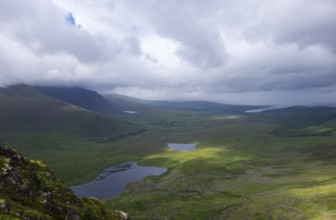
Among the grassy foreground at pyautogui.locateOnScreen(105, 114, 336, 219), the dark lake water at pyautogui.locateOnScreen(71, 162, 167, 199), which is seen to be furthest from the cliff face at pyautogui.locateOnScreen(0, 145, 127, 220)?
the dark lake water at pyautogui.locateOnScreen(71, 162, 167, 199)

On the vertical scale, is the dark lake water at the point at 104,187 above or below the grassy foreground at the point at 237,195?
below

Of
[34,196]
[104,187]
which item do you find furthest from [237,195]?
[34,196]

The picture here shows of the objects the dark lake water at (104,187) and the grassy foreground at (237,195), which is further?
the dark lake water at (104,187)

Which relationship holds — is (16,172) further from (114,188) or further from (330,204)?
(114,188)

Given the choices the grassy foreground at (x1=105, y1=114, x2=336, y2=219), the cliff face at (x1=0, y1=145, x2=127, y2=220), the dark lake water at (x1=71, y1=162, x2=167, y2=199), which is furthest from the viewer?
the dark lake water at (x1=71, y1=162, x2=167, y2=199)

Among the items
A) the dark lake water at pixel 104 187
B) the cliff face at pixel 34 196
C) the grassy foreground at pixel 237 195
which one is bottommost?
the dark lake water at pixel 104 187

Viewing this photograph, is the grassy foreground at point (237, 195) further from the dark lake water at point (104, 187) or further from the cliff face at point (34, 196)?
the cliff face at point (34, 196)

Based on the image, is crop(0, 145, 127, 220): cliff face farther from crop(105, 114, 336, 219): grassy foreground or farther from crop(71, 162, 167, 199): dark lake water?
crop(71, 162, 167, 199): dark lake water

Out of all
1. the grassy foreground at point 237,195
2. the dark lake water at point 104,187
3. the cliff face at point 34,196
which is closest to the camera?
the cliff face at point 34,196

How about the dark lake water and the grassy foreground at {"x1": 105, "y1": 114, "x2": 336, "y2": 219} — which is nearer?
the grassy foreground at {"x1": 105, "y1": 114, "x2": 336, "y2": 219}


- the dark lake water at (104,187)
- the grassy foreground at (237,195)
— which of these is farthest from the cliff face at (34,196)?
the dark lake water at (104,187)
